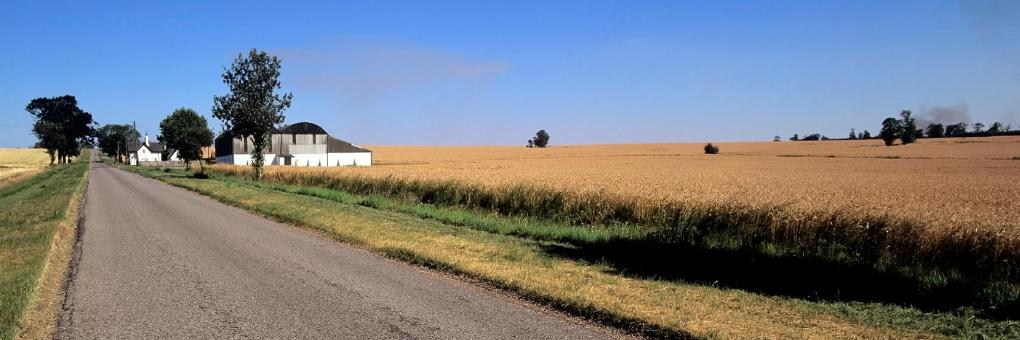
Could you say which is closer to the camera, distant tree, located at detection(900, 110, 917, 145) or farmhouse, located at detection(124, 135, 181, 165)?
distant tree, located at detection(900, 110, 917, 145)

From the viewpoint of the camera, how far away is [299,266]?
9.74 metres

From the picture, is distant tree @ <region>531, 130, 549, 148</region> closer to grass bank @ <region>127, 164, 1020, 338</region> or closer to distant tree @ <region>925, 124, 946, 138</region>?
distant tree @ <region>925, 124, 946, 138</region>

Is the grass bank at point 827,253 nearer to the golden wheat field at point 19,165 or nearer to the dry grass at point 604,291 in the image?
the dry grass at point 604,291

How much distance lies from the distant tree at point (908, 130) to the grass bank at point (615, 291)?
107m

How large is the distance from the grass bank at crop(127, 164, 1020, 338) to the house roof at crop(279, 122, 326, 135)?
73.7m

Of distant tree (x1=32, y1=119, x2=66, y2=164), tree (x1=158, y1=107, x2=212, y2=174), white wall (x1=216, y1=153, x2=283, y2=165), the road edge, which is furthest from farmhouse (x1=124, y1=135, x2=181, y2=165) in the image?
the road edge

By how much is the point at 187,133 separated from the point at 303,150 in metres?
21.3

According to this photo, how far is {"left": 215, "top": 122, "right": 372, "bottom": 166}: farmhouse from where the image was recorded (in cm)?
8300

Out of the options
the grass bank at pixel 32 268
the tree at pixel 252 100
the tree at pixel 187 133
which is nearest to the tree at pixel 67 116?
the tree at pixel 187 133

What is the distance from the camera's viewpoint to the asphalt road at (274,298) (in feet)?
20.5

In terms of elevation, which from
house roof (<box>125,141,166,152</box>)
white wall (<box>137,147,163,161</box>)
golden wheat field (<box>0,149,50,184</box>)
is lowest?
golden wheat field (<box>0,149,50,184</box>)

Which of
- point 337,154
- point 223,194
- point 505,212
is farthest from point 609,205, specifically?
point 337,154

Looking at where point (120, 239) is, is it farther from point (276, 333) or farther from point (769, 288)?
point (769, 288)

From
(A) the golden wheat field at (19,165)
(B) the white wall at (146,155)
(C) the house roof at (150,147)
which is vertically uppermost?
(C) the house roof at (150,147)
